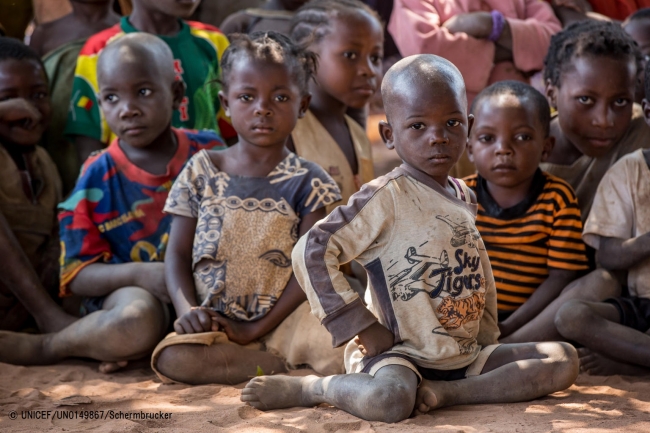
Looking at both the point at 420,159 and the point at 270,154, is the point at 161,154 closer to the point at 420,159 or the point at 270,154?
the point at 270,154

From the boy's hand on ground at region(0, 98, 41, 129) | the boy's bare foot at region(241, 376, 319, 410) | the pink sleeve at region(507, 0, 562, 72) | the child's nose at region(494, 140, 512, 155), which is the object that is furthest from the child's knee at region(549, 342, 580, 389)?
the boy's hand on ground at region(0, 98, 41, 129)

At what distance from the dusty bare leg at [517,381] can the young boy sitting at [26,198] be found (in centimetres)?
198

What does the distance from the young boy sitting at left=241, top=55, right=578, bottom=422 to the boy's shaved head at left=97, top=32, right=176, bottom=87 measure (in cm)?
155

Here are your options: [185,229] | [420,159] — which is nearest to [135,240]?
[185,229]

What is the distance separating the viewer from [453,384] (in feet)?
9.04

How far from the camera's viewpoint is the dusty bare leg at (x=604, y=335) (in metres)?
3.21

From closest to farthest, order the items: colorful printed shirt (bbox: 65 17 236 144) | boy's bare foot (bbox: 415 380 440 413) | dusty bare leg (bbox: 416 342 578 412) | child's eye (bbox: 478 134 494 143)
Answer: boy's bare foot (bbox: 415 380 440 413) → dusty bare leg (bbox: 416 342 578 412) → child's eye (bbox: 478 134 494 143) → colorful printed shirt (bbox: 65 17 236 144)

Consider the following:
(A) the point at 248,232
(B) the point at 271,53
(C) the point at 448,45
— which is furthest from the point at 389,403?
(C) the point at 448,45

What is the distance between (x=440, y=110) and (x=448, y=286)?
1.95 ft

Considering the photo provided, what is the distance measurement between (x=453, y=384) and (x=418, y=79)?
1047 millimetres

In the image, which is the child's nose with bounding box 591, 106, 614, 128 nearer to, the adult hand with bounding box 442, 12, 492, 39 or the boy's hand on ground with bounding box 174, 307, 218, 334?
the adult hand with bounding box 442, 12, 492, 39

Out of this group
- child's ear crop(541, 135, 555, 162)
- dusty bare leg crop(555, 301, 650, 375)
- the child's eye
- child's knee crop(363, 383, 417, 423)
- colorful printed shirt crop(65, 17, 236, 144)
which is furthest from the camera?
colorful printed shirt crop(65, 17, 236, 144)

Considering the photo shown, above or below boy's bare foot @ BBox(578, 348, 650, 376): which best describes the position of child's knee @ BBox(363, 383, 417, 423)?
above

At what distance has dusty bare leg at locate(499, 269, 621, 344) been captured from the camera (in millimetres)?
3406
